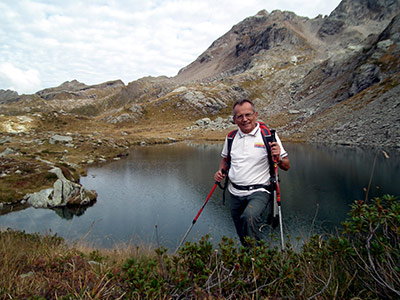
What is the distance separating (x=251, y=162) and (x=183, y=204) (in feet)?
51.8

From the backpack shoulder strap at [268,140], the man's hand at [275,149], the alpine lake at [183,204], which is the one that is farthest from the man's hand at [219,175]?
the alpine lake at [183,204]

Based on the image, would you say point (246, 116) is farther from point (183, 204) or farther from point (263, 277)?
point (183, 204)

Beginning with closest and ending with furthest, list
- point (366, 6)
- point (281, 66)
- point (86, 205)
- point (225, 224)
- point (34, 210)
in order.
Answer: point (225, 224), point (34, 210), point (86, 205), point (281, 66), point (366, 6)

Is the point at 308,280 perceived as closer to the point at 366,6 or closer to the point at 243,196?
the point at 243,196

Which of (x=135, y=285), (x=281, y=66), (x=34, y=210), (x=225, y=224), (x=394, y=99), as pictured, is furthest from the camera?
(x=281, y=66)

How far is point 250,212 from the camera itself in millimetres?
4652

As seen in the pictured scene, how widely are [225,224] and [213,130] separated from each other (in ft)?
275

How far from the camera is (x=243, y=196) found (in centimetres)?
546

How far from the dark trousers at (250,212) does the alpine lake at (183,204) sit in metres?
3.52

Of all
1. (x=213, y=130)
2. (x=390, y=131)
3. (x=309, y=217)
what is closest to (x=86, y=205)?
(x=309, y=217)

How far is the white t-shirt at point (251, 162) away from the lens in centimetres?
539

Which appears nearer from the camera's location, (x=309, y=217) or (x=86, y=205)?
(x=309, y=217)

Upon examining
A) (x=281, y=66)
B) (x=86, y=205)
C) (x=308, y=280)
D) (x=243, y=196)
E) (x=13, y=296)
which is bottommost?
(x=86, y=205)

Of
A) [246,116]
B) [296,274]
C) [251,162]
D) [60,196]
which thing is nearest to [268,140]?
[251,162]
